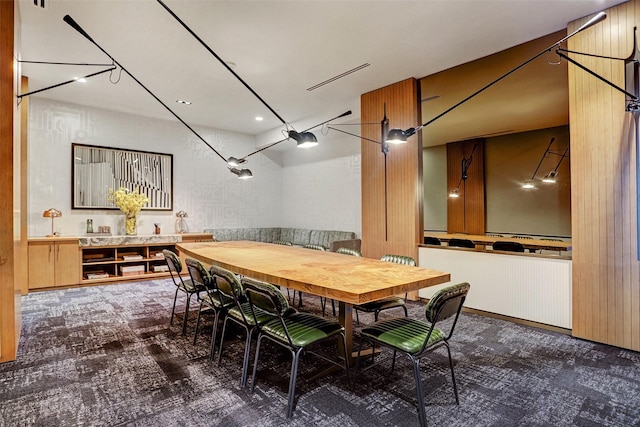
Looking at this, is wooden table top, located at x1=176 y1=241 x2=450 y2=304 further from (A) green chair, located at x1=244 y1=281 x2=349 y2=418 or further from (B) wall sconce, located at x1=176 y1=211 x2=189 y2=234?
(B) wall sconce, located at x1=176 y1=211 x2=189 y2=234

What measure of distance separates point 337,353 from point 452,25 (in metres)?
3.47

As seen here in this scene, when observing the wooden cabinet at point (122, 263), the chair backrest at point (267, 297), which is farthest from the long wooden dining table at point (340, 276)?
the wooden cabinet at point (122, 263)

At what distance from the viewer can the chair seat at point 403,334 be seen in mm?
2053

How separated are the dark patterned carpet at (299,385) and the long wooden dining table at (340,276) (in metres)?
0.64

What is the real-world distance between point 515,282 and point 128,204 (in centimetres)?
647

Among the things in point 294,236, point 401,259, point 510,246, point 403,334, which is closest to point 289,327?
point 403,334

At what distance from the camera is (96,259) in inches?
234

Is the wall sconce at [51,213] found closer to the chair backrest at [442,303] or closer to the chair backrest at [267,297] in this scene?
the chair backrest at [267,297]

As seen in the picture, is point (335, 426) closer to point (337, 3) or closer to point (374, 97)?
point (337, 3)

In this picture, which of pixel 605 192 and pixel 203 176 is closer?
pixel 605 192

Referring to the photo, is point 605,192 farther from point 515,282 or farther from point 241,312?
point 241,312

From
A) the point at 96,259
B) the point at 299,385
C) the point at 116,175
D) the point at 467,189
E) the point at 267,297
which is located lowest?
the point at 299,385

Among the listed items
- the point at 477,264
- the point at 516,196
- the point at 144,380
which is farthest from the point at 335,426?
the point at 516,196

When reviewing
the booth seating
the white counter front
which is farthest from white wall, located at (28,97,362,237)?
the white counter front
